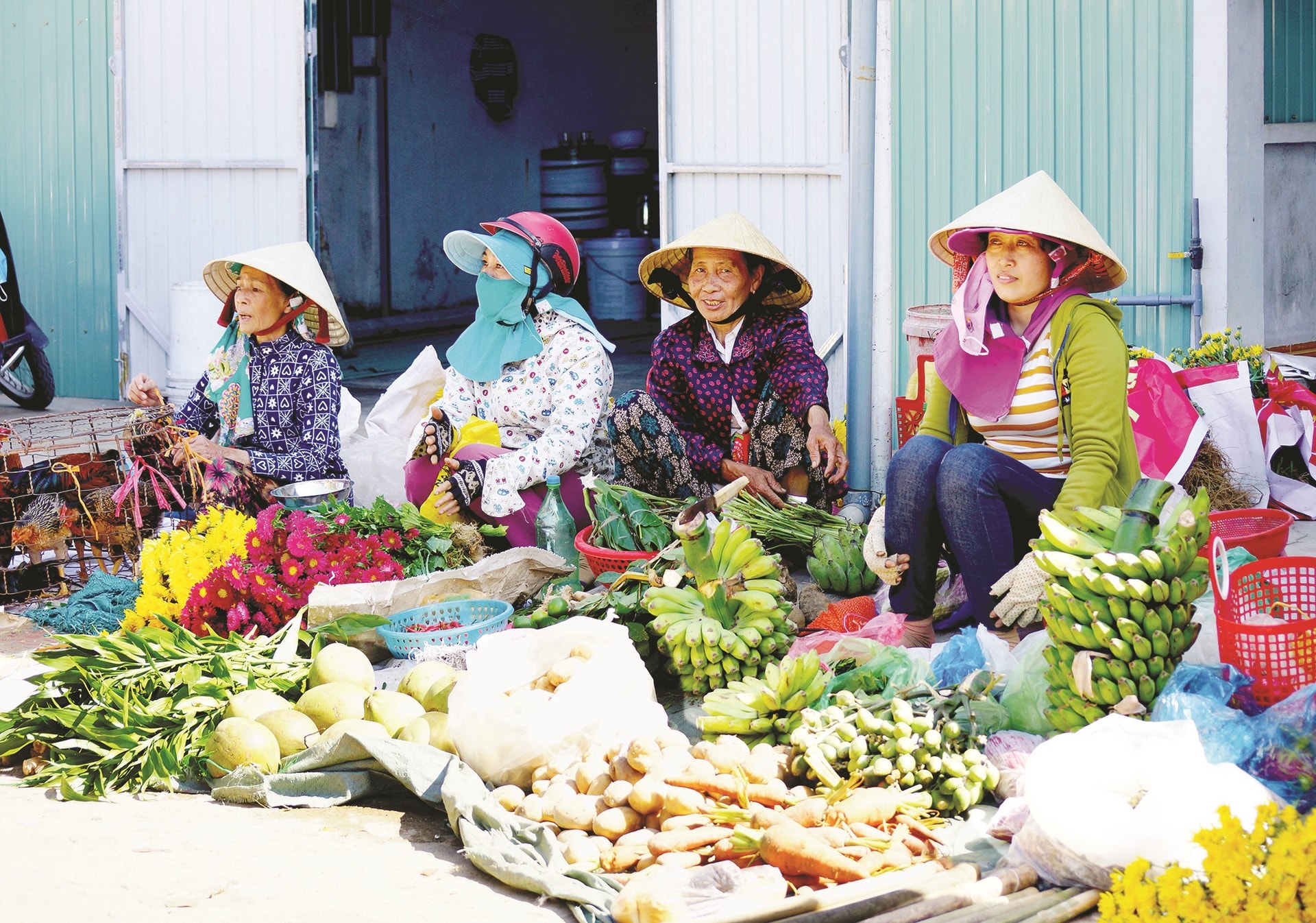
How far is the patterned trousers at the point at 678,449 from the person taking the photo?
488cm

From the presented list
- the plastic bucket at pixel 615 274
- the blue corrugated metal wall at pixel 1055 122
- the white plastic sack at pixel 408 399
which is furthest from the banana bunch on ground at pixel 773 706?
the plastic bucket at pixel 615 274

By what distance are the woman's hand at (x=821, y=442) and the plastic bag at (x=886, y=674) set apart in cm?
140

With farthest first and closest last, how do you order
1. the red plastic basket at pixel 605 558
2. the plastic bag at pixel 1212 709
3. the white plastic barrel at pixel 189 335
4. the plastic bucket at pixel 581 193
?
the plastic bucket at pixel 581 193, the white plastic barrel at pixel 189 335, the red plastic basket at pixel 605 558, the plastic bag at pixel 1212 709

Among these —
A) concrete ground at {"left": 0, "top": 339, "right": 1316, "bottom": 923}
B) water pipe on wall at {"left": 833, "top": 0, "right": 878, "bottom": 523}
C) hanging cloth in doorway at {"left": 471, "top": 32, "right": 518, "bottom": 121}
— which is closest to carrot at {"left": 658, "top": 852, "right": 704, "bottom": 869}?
concrete ground at {"left": 0, "top": 339, "right": 1316, "bottom": 923}

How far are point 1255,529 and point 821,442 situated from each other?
1.41m

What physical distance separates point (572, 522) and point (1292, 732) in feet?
8.64

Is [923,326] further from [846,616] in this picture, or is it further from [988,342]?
[846,616]

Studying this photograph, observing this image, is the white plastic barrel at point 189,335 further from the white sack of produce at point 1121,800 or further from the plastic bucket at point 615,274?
the white sack of produce at point 1121,800

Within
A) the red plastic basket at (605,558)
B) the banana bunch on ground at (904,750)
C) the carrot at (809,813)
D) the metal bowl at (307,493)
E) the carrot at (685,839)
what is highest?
the metal bowl at (307,493)

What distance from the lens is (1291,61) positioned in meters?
6.71

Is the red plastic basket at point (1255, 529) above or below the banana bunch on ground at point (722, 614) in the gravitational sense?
above

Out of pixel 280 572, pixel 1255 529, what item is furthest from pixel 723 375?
pixel 1255 529

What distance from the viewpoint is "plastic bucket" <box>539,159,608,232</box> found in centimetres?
1233

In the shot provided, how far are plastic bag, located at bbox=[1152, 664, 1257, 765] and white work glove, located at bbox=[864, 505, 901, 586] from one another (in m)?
1.08
